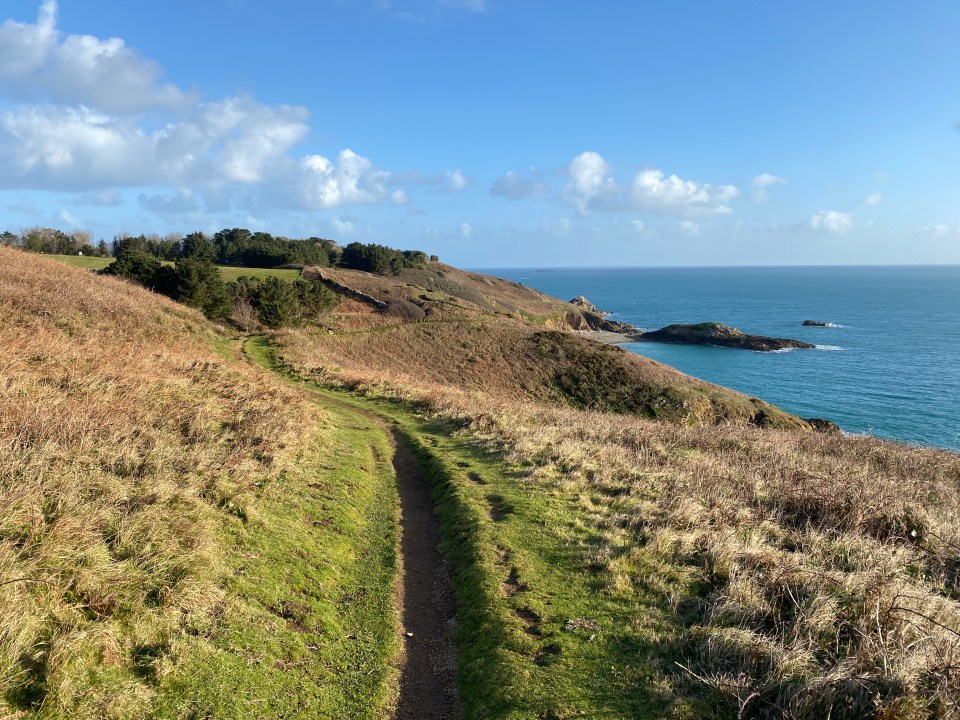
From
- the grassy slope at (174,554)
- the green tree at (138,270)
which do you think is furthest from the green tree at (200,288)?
the grassy slope at (174,554)

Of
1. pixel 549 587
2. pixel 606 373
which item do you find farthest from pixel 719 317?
pixel 549 587

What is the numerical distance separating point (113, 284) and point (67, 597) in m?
36.9

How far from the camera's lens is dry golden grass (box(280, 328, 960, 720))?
5969 mm

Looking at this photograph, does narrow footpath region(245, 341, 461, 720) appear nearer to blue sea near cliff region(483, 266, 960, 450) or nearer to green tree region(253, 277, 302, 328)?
blue sea near cliff region(483, 266, 960, 450)

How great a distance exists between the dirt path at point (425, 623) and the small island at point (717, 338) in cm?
10234

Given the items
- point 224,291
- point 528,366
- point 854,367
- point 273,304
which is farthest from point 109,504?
point 854,367

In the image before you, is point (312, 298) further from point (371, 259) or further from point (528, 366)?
point (371, 259)

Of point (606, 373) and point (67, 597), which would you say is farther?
point (606, 373)

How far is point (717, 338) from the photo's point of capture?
10581 centimetres

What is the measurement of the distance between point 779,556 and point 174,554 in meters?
10.3

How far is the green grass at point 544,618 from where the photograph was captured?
6.43 meters

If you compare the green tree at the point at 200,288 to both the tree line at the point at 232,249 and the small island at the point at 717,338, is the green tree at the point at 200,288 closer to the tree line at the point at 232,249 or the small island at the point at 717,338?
the tree line at the point at 232,249

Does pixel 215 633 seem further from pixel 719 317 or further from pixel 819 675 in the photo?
pixel 719 317

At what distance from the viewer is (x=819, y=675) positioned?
613cm
